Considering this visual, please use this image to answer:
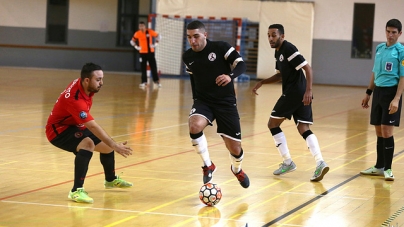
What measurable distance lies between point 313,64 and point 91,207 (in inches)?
900

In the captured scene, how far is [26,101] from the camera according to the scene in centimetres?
1602

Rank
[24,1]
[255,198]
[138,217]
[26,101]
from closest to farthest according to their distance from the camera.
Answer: [138,217] → [255,198] → [26,101] → [24,1]

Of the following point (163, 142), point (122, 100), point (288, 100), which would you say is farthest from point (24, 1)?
point (288, 100)

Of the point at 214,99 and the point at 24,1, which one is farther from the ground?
the point at 24,1

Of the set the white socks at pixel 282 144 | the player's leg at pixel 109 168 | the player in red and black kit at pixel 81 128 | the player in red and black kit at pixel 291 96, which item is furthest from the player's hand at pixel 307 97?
the player in red and black kit at pixel 81 128

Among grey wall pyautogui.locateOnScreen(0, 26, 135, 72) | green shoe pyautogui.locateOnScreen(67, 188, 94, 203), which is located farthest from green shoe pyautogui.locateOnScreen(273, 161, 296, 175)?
grey wall pyautogui.locateOnScreen(0, 26, 135, 72)

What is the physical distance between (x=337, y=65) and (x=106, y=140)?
22.8 metres

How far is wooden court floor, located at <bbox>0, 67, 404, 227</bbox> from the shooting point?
5840mm

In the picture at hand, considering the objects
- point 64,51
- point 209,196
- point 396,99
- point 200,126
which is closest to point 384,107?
point 396,99

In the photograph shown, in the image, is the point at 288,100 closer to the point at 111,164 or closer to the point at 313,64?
the point at 111,164

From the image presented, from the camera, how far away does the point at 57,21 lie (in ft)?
101

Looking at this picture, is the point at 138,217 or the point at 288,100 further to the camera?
the point at 288,100

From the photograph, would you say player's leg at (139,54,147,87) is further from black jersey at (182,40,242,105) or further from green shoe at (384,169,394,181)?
black jersey at (182,40,242,105)

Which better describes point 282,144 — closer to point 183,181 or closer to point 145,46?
point 183,181
